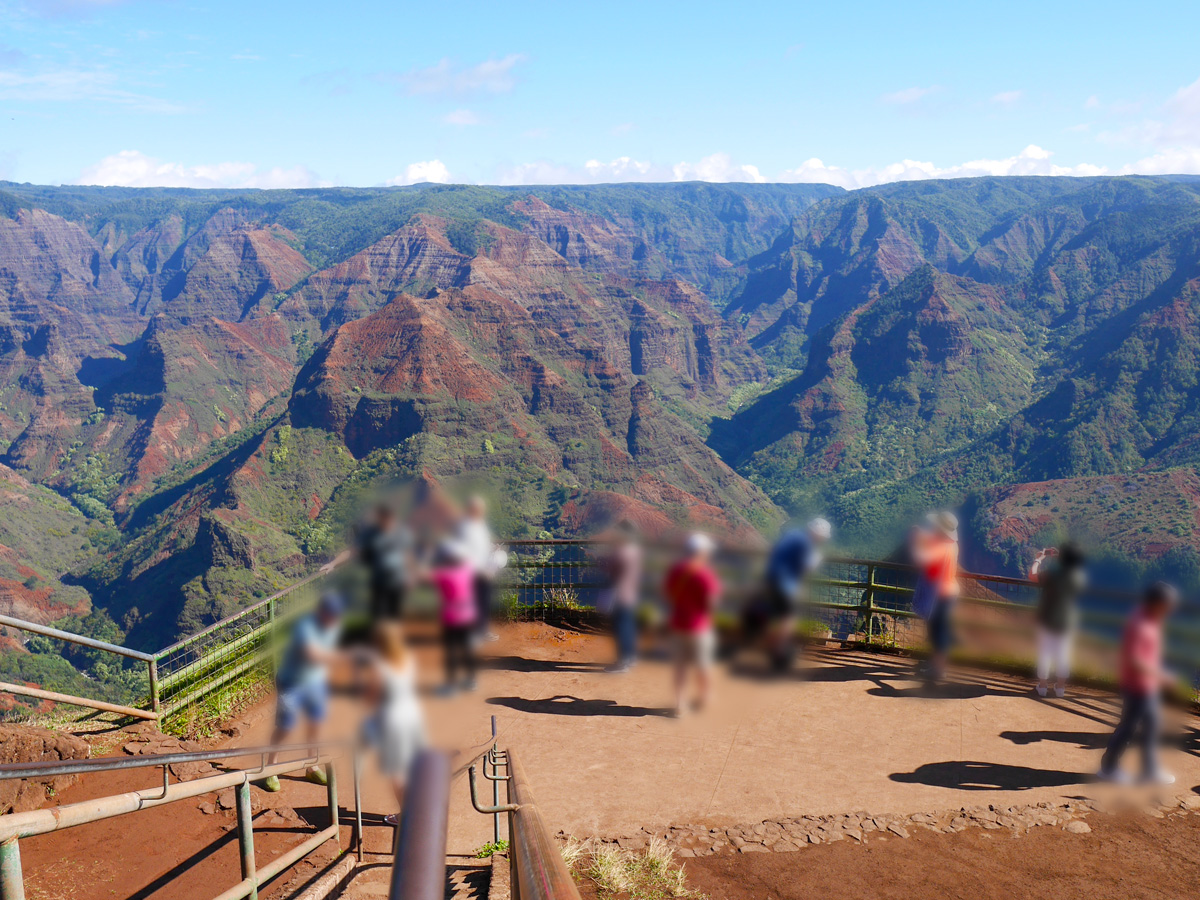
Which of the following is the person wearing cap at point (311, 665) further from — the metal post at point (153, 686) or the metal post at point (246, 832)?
the metal post at point (153, 686)

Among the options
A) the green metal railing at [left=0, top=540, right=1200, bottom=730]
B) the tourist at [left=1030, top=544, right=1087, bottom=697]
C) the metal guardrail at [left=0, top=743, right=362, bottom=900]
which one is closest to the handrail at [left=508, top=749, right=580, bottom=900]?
the metal guardrail at [left=0, top=743, right=362, bottom=900]

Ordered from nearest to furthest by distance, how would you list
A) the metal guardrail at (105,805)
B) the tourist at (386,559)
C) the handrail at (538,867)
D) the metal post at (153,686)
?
the tourist at (386,559), the handrail at (538,867), the metal guardrail at (105,805), the metal post at (153,686)

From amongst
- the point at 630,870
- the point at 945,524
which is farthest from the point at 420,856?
the point at 630,870

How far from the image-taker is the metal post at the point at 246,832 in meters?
8.95

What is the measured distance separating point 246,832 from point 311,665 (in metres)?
9.55

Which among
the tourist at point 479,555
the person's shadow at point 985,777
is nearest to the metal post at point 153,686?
the person's shadow at point 985,777

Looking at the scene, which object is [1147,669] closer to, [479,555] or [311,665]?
[479,555]

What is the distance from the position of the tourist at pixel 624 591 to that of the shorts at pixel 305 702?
536 millimetres

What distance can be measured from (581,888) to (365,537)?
1325cm

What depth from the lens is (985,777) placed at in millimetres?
15141

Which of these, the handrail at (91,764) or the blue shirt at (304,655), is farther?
the handrail at (91,764)

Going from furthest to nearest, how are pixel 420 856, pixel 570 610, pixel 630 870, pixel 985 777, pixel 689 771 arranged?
pixel 570 610, pixel 689 771, pixel 985 777, pixel 630 870, pixel 420 856

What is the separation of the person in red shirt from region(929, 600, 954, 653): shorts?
65 centimetres

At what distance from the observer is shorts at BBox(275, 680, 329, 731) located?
134 centimetres
